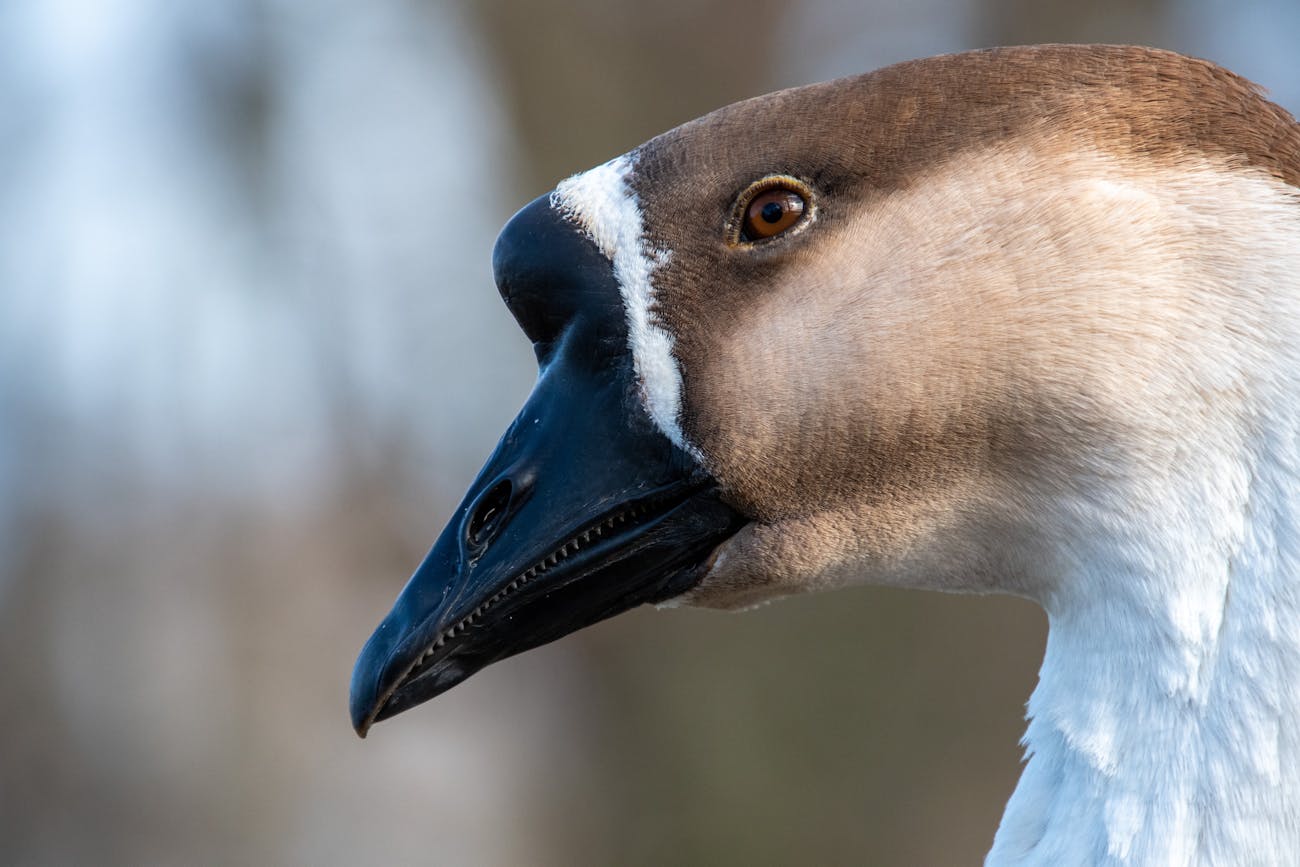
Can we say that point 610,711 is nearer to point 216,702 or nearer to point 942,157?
point 216,702

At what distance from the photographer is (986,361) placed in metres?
2.04

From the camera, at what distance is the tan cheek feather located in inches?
76.5

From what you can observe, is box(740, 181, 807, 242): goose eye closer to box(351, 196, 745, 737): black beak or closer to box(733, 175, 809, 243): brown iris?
box(733, 175, 809, 243): brown iris

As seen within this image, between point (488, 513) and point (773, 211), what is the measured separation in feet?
2.35

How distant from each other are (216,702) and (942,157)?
28.7 feet

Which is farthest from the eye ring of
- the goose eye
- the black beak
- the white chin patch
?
the black beak

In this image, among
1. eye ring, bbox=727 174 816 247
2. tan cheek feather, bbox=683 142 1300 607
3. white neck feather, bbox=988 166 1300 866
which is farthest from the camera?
eye ring, bbox=727 174 816 247

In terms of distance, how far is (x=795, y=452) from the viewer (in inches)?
84.1

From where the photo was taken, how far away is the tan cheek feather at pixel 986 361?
194cm

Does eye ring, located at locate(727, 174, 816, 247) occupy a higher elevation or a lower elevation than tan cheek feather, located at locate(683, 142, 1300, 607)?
higher

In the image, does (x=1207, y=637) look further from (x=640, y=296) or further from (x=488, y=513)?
(x=488, y=513)

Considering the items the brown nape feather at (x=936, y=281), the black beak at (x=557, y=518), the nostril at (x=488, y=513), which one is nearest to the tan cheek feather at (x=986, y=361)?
the brown nape feather at (x=936, y=281)

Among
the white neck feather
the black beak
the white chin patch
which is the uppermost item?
the white chin patch

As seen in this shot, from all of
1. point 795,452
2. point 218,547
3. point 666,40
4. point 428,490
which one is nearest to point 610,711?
point 428,490
